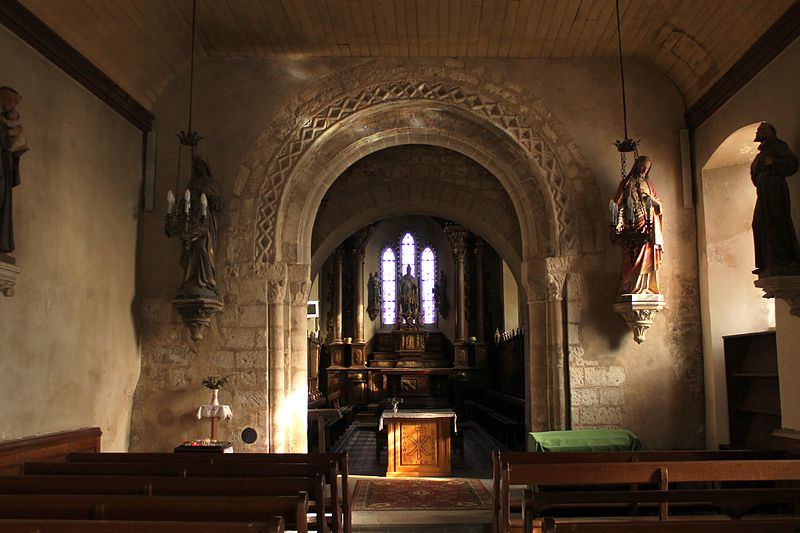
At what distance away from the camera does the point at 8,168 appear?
5320mm

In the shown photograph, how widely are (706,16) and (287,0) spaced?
4.40 m

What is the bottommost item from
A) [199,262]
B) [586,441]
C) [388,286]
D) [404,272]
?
[586,441]

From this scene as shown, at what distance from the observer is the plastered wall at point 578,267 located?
820 centimetres

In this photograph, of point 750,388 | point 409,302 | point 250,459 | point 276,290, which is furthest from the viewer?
point 409,302

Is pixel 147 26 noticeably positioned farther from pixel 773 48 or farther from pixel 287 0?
pixel 773 48

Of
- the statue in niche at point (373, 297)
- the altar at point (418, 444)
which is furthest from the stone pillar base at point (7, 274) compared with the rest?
the statue in niche at point (373, 297)

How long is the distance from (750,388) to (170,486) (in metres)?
6.40

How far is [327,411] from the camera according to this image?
11242mm

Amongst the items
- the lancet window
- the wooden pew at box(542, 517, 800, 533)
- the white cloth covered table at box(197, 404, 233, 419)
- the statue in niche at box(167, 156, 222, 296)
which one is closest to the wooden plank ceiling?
the statue in niche at box(167, 156, 222, 296)

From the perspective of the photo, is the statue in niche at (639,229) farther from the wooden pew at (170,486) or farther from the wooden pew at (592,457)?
the wooden pew at (170,486)

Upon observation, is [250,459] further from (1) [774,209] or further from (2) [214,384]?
(1) [774,209]

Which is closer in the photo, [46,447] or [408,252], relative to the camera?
[46,447]

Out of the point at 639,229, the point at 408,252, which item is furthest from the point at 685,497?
the point at 408,252

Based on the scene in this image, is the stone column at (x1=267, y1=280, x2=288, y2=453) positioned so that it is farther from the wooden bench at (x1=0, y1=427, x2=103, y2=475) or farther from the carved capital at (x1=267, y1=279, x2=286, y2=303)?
the wooden bench at (x1=0, y1=427, x2=103, y2=475)
